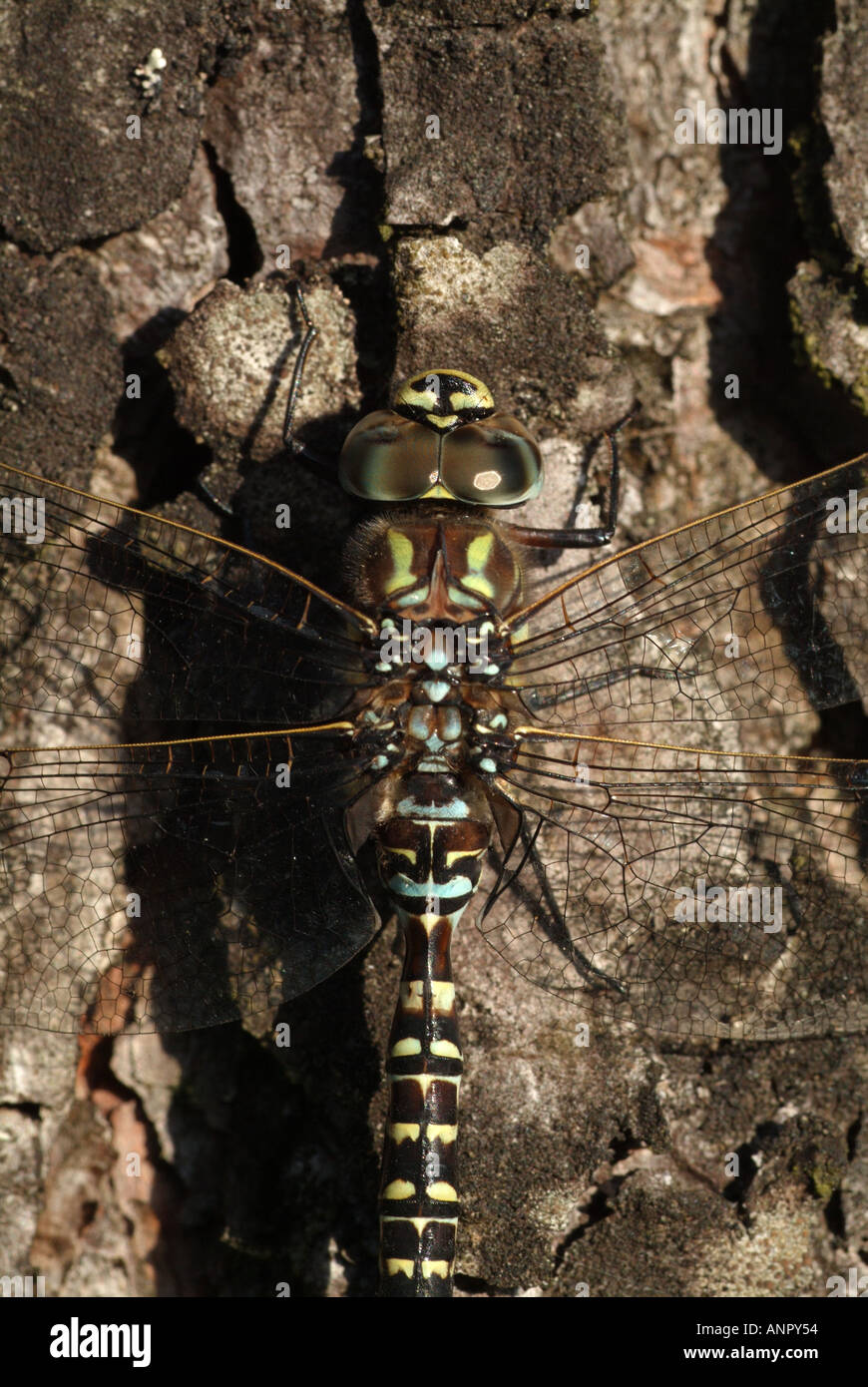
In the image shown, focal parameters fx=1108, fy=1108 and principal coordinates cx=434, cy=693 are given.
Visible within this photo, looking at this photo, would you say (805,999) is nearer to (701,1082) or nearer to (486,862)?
(701,1082)

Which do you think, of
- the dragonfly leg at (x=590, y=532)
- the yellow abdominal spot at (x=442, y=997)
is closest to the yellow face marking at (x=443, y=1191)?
the yellow abdominal spot at (x=442, y=997)

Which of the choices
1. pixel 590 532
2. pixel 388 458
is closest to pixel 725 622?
pixel 590 532

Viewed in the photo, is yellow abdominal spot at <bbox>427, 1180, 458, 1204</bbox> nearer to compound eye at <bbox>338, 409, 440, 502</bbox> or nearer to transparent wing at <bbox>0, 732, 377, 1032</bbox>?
transparent wing at <bbox>0, 732, 377, 1032</bbox>

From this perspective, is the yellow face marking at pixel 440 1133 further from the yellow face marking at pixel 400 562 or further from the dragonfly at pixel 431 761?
the yellow face marking at pixel 400 562
